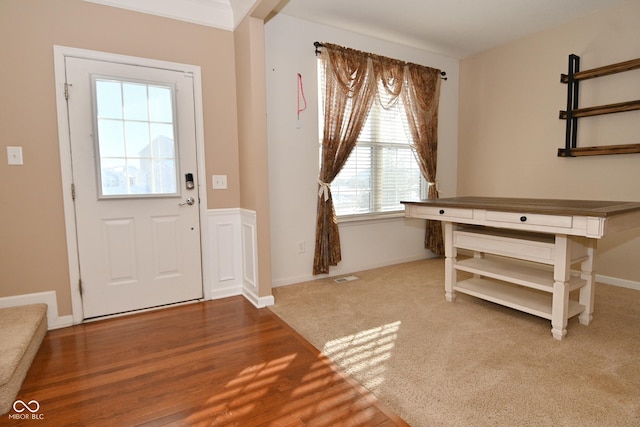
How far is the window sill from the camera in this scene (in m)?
4.01

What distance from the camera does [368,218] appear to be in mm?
4168

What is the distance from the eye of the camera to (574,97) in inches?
144

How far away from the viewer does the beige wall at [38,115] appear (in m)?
2.45

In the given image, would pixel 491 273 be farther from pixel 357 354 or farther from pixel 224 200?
pixel 224 200

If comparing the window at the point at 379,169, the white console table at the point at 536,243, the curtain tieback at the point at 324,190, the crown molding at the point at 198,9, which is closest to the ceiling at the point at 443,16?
the crown molding at the point at 198,9

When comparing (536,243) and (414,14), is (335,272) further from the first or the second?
(414,14)

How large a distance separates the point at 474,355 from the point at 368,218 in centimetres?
217

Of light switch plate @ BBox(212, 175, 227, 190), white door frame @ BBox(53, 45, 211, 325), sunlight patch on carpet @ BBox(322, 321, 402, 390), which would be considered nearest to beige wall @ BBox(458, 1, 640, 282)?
sunlight patch on carpet @ BBox(322, 321, 402, 390)

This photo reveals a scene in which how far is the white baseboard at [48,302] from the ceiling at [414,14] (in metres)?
2.22

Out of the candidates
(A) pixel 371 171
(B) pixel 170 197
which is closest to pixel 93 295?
(B) pixel 170 197

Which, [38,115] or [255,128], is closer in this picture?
[38,115]

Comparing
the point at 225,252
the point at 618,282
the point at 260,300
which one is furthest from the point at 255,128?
the point at 618,282

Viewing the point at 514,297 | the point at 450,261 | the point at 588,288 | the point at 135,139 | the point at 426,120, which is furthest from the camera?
the point at 426,120

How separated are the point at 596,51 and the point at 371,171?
2485 mm
